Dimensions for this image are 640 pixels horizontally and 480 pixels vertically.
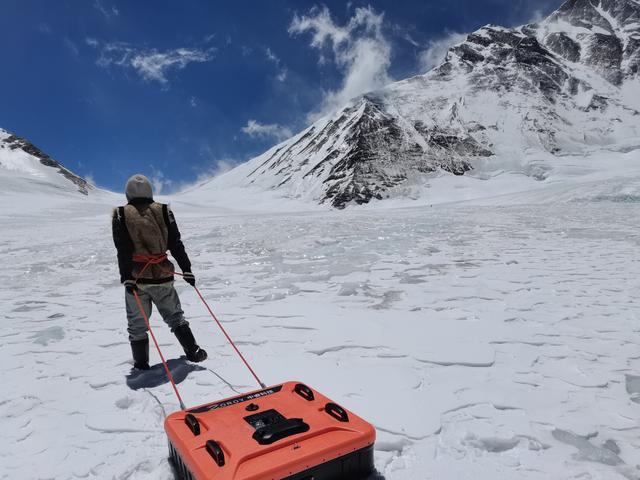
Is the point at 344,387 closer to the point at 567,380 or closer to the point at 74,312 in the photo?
the point at 567,380

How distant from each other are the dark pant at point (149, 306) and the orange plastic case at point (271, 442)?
1.78 metres

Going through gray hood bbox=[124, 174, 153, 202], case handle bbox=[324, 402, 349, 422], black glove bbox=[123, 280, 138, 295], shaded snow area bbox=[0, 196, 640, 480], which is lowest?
shaded snow area bbox=[0, 196, 640, 480]

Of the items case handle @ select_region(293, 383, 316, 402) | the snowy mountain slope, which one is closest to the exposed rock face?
the snowy mountain slope

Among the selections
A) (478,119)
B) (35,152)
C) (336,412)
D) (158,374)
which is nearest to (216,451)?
(336,412)

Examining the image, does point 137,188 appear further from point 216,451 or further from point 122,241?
point 216,451

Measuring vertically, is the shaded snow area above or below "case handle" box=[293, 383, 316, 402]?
below

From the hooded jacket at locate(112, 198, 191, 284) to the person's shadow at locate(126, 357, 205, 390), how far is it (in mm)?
890

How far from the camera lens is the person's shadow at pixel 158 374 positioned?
4051 mm

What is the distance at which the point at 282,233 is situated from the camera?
645 inches

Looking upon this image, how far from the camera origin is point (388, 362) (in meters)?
4.36

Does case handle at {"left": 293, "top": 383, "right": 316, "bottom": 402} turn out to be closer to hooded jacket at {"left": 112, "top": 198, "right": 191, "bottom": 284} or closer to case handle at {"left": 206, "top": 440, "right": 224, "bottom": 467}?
case handle at {"left": 206, "top": 440, "right": 224, "bottom": 467}

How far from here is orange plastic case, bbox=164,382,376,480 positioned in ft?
7.12

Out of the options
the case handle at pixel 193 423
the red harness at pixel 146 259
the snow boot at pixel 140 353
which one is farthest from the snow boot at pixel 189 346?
the case handle at pixel 193 423

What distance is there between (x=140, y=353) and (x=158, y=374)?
0.30 m
